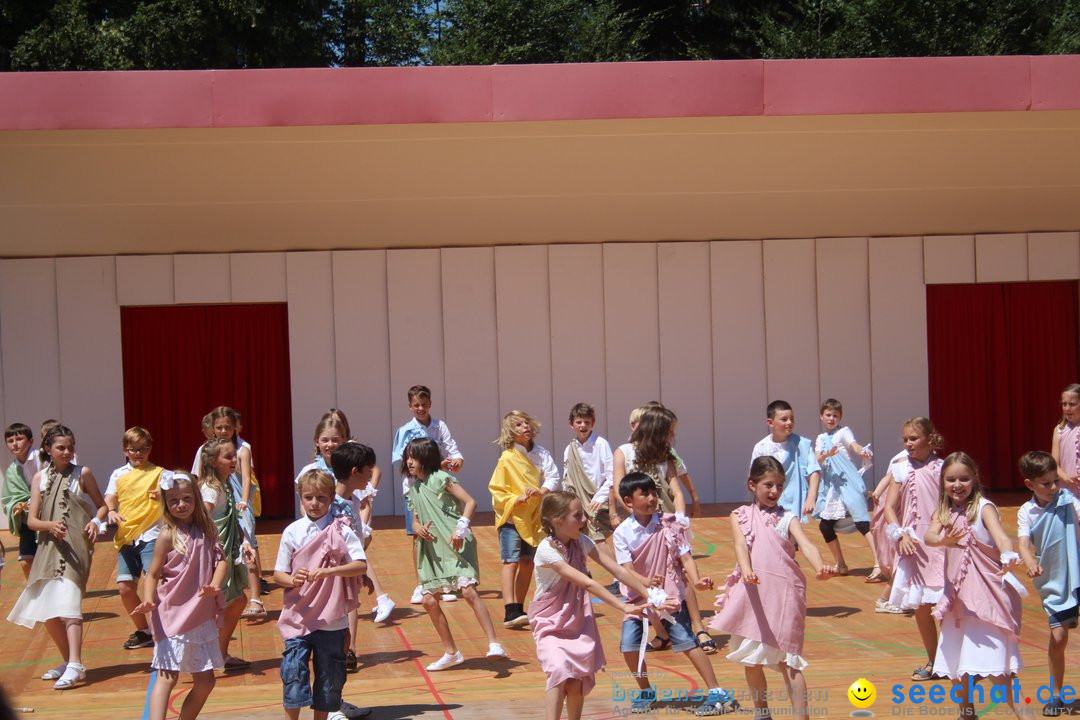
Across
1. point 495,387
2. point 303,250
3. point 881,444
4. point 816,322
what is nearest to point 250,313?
point 303,250

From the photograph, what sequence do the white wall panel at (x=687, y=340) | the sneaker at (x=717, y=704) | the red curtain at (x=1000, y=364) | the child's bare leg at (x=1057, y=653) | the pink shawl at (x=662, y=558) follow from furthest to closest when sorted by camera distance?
the red curtain at (x=1000, y=364) → the white wall panel at (x=687, y=340) → the pink shawl at (x=662, y=558) → the sneaker at (x=717, y=704) → the child's bare leg at (x=1057, y=653)

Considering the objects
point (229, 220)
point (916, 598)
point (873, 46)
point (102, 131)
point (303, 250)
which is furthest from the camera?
point (873, 46)

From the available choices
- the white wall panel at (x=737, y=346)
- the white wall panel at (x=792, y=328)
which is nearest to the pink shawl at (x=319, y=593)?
the white wall panel at (x=737, y=346)

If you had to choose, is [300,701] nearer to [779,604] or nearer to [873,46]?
[779,604]

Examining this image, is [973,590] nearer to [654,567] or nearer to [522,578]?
[654,567]

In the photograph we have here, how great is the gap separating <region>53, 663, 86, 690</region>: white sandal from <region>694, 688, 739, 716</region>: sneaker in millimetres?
3535

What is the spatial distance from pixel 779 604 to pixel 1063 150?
8907mm

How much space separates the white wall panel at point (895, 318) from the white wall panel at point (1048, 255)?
1352 millimetres

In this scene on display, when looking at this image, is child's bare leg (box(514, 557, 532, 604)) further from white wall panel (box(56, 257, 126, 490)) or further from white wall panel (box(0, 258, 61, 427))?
white wall panel (box(0, 258, 61, 427))

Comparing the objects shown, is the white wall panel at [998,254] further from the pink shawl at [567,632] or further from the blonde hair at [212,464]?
the pink shawl at [567,632]

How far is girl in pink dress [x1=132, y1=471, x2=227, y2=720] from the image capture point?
211 inches

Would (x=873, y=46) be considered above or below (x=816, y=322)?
above

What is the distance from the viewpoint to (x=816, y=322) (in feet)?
47.4

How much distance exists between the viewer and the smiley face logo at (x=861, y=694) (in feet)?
18.9
